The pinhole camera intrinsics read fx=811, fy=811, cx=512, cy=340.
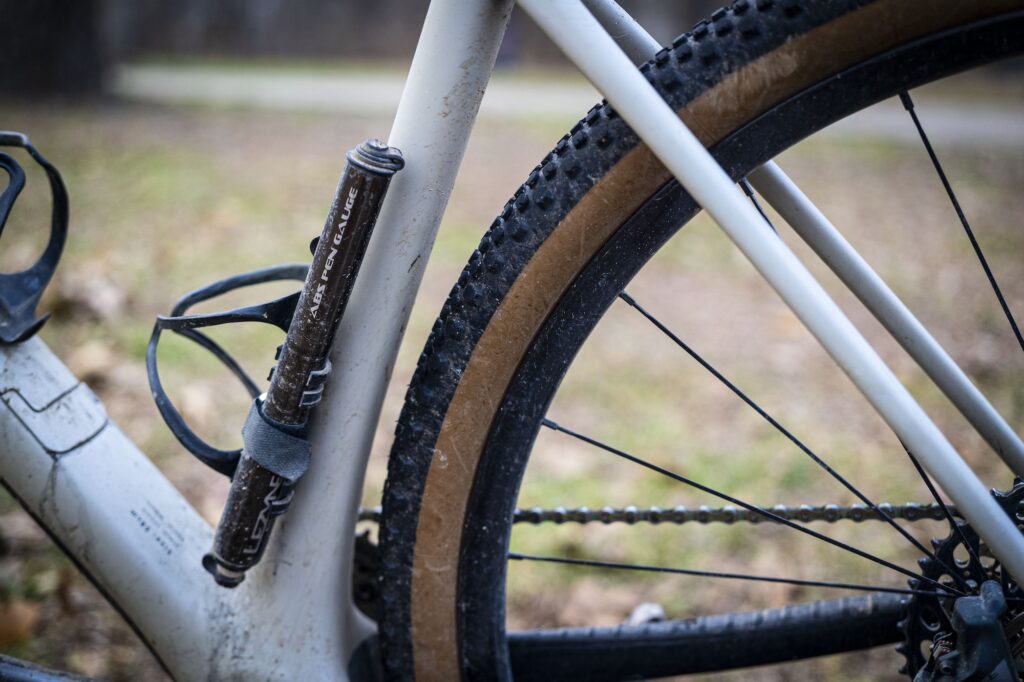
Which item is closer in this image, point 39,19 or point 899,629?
point 899,629

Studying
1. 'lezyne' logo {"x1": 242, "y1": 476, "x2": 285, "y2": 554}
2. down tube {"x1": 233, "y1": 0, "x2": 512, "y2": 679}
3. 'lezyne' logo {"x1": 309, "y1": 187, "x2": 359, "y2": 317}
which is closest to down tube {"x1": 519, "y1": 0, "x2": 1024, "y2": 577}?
down tube {"x1": 233, "y1": 0, "x2": 512, "y2": 679}

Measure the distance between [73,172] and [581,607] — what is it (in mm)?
3553

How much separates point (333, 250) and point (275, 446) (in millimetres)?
214

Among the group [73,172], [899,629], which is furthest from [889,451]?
[73,172]

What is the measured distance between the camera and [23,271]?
994 mm

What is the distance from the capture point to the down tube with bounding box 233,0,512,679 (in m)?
0.80

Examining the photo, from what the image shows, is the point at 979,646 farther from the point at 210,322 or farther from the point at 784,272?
the point at 210,322

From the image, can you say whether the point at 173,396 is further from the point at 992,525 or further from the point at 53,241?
the point at 992,525

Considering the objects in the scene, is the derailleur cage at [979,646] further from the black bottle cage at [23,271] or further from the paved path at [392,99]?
the paved path at [392,99]

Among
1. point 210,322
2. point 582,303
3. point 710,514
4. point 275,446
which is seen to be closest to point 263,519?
point 275,446

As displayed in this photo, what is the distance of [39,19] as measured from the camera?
5.88 m

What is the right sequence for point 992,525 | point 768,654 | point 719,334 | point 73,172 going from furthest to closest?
point 73,172
point 719,334
point 768,654
point 992,525

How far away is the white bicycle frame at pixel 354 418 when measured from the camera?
69 centimetres

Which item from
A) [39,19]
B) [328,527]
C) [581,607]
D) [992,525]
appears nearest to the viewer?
[992,525]
